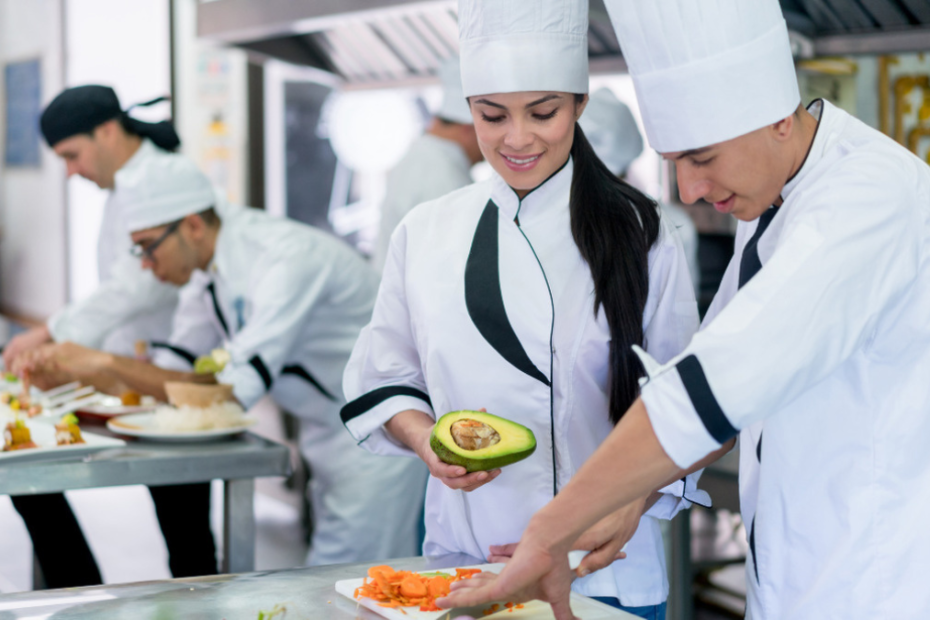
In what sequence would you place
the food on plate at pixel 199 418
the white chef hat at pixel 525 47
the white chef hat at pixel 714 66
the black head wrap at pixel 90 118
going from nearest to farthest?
the white chef hat at pixel 714 66 → the white chef hat at pixel 525 47 → the food on plate at pixel 199 418 → the black head wrap at pixel 90 118

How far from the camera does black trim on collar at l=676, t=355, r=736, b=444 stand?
3.11 ft

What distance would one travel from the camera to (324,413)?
103 inches

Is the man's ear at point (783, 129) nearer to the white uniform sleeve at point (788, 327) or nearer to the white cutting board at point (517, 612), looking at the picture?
the white uniform sleeve at point (788, 327)

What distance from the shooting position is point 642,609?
55.1 inches

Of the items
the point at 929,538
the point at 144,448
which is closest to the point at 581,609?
the point at 929,538

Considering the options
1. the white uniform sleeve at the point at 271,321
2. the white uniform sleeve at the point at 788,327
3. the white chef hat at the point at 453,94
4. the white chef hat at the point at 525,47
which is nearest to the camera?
the white uniform sleeve at the point at 788,327

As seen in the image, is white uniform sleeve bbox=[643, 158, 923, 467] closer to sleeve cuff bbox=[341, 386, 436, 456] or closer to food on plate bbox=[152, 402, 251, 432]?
sleeve cuff bbox=[341, 386, 436, 456]

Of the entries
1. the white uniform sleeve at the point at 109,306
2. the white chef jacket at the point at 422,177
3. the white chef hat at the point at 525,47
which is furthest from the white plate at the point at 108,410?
the white chef hat at the point at 525,47

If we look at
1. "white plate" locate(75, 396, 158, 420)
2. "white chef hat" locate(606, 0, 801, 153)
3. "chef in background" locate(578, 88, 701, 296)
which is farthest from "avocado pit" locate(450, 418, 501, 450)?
"chef in background" locate(578, 88, 701, 296)

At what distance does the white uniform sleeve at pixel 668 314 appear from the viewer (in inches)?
55.1

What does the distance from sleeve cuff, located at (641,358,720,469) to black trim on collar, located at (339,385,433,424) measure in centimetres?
64

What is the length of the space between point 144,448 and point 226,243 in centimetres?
71

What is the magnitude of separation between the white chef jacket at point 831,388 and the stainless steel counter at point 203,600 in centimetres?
40

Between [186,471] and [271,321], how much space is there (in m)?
0.49
